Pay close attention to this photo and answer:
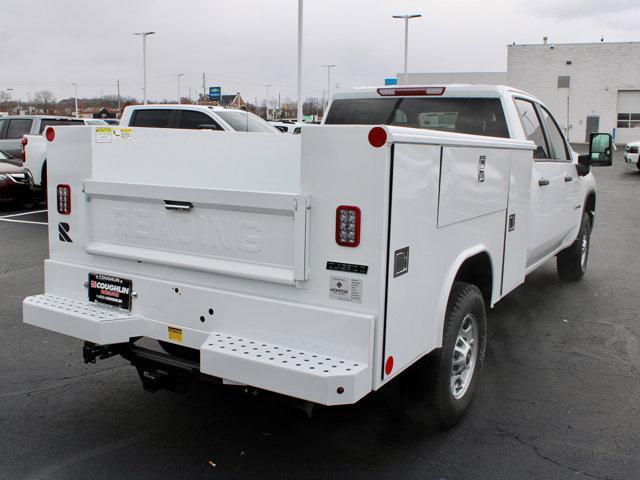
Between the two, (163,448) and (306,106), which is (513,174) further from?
(306,106)

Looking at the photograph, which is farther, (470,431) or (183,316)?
(470,431)

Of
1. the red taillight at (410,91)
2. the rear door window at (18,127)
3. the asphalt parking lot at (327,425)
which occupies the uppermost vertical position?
the red taillight at (410,91)

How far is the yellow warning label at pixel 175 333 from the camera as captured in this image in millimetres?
3639

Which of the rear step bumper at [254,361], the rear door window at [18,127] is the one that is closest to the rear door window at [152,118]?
the rear door window at [18,127]

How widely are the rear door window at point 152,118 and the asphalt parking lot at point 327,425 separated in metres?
7.23

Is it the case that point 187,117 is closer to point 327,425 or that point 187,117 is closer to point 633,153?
point 327,425

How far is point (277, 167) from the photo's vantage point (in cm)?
334

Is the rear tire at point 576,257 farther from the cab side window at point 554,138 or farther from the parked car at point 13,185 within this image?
the parked car at point 13,185

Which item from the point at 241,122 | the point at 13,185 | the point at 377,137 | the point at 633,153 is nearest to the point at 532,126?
the point at 377,137

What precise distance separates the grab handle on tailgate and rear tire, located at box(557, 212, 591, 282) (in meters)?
Result: 5.37

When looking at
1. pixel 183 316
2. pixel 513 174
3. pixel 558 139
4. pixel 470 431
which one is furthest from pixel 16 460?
pixel 558 139

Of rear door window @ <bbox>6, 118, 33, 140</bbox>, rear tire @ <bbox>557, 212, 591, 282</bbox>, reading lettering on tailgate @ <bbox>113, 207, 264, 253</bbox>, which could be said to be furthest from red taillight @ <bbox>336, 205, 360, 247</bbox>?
rear door window @ <bbox>6, 118, 33, 140</bbox>

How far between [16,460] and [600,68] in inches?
2303

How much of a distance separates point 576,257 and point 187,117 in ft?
24.9
